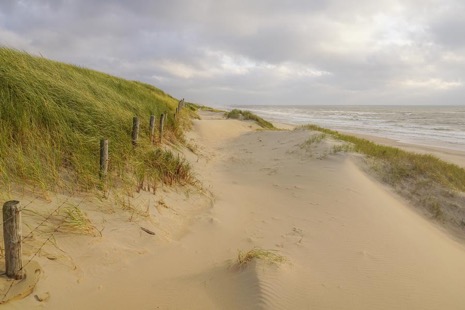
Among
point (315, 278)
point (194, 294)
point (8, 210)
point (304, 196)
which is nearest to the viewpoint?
point (8, 210)

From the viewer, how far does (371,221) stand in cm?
657

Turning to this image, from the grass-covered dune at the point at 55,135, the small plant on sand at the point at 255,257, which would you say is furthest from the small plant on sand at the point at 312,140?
the small plant on sand at the point at 255,257

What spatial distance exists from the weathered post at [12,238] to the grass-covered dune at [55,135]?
1.63 metres

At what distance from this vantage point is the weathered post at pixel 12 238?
3002 millimetres

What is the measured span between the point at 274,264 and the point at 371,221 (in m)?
3.27

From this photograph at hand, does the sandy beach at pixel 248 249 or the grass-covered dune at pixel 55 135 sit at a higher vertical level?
the grass-covered dune at pixel 55 135

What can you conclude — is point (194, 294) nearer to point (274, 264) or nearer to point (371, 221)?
point (274, 264)

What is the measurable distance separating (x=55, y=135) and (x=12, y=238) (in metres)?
3.16

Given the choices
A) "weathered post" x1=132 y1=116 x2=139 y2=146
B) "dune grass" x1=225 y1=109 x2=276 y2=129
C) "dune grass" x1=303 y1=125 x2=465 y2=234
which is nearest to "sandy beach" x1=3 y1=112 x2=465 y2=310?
"dune grass" x1=303 y1=125 x2=465 y2=234

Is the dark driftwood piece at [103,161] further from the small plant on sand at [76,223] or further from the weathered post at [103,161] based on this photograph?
the small plant on sand at [76,223]

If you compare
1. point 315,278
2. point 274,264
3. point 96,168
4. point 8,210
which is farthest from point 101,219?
point 315,278

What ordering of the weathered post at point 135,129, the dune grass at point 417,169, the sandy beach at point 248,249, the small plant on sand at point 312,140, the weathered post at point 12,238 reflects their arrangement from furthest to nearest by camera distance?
the small plant on sand at point 312,140, the dune grass at point 417,169, the weathered post at point 135,129, the sandy beach at point 248,249, the weathered post at point 12,238

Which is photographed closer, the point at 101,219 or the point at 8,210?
the point at 8,210

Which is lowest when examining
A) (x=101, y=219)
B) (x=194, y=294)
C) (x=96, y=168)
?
(x=194, y=294)
